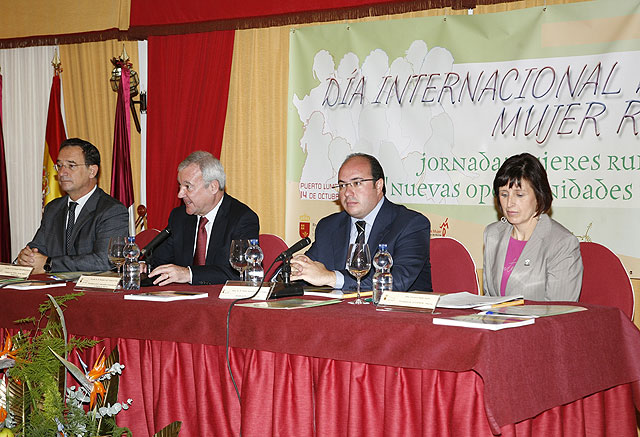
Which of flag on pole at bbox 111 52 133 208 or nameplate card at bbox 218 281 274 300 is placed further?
flag on pole at bbox 111 52 133 208

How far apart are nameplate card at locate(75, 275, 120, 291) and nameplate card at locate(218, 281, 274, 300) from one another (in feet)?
1.81

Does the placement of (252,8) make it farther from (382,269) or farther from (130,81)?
(382,269)

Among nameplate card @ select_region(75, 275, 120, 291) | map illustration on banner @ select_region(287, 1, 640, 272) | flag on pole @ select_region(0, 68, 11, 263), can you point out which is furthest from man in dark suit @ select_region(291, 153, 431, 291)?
flag on pole @ select_region(0, 68, 11, 263)

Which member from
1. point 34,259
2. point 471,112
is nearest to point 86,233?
point 34,259

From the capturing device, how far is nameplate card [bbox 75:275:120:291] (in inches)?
131

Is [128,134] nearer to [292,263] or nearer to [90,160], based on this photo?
[90,160]

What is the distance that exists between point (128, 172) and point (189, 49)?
3.71 ft

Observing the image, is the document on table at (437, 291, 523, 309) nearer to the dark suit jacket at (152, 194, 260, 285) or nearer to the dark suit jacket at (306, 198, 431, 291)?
the dark suit jacket at (306, 198, 431, 291)

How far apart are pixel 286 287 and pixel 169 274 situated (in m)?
0.66

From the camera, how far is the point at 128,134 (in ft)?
20.2

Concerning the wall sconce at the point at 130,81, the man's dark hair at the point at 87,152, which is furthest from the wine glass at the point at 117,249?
the wall sconce at the point at 130,81

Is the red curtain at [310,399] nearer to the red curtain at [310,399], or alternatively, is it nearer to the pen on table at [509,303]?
the red curtain at [310,399]

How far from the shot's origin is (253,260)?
10.7ft

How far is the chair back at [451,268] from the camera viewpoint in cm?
380
